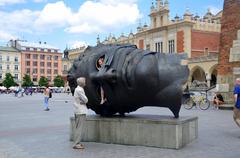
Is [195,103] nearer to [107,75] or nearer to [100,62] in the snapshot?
[100,62]

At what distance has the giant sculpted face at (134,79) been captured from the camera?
7551 mm

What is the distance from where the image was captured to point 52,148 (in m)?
7.58

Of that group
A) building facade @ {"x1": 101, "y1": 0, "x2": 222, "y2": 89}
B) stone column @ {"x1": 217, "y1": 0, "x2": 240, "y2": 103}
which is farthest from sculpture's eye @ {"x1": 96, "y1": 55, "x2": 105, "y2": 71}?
building facade @ {"x1": 101, "y1": 0, "x2": 222, "y2": 89}

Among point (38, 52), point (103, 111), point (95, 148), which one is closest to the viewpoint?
point (95, 148)

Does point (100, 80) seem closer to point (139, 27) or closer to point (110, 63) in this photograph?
point (110, 63)

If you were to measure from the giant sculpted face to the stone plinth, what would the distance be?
1.21 feet

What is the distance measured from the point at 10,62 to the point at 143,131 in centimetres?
11181

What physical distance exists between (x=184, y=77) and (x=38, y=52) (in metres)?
112

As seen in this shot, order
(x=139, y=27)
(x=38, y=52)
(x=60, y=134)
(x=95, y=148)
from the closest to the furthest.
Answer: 1. (x=95, y=148)
2. (x=60, y=134)
3. (x=139, y=27)
4. (x=38, y=52)

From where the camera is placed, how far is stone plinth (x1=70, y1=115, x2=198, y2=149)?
7.31 metres

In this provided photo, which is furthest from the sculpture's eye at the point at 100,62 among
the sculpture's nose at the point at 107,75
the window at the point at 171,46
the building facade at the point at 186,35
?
the window at the point at 171,46

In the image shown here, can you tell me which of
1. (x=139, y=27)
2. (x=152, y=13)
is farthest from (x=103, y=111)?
(x=139, y=27)

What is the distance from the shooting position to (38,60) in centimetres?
11738

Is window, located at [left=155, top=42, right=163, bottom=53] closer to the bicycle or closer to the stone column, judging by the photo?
the bicycle
